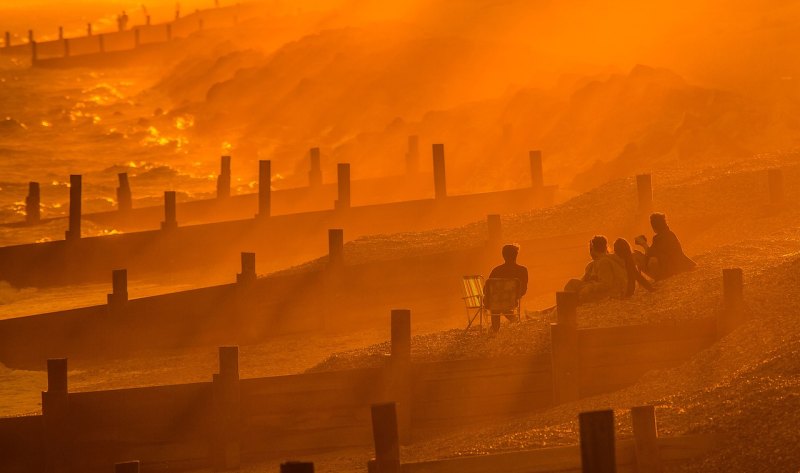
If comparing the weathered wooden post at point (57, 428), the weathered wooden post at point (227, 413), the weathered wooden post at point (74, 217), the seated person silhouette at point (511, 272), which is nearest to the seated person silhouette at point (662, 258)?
the seated person silhouette at point (511, 272)

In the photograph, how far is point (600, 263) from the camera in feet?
52.8

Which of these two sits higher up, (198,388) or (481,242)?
(481,242)

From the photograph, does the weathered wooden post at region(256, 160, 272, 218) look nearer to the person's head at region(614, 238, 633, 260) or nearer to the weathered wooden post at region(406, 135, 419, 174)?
the weathered wooden post at region(406, 135, 419, 174)

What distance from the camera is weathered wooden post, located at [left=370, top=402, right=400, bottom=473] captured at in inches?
385

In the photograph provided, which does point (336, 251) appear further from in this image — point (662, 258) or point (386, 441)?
point (386, 441)

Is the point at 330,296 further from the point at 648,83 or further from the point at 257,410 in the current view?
the point at 648,83

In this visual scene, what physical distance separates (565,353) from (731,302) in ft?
5.73

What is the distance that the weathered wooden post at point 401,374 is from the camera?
14336 millimetres

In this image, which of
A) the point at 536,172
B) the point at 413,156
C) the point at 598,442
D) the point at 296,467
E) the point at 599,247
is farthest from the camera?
the point at 413,156

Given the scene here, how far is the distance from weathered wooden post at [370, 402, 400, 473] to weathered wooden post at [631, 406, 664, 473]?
68.6 inches

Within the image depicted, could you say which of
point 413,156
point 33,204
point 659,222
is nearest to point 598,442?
point 659,222

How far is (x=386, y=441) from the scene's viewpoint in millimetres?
9930

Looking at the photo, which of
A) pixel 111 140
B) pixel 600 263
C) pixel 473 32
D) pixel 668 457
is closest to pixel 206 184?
pixel 111 140

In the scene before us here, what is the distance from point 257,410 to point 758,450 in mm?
5795
